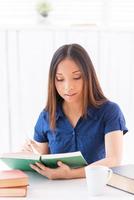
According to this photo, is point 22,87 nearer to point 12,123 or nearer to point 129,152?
point 12,123

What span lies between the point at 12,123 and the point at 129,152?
84 centimetres

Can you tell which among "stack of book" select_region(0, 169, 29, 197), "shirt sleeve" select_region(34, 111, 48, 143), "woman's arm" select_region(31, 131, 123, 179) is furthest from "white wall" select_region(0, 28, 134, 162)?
"stack of book" select_region(0, 169, 29, 197)

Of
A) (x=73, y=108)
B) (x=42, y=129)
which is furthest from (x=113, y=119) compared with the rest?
(x=42, y=129)

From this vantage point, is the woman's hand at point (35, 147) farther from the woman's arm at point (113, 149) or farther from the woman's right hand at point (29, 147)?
the woman's arm at point (113, 149)

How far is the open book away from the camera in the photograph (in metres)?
1.49

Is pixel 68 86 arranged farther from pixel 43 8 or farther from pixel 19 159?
pixel 43 8

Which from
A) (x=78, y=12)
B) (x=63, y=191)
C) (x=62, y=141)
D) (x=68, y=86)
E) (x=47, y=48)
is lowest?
(x=63, y=191)

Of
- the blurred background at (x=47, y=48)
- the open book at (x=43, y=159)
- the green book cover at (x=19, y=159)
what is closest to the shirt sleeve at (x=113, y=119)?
the open book at (x=43, y=159)

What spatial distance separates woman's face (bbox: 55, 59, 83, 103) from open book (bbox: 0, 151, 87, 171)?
1.07 feet

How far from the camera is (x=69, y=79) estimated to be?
1.75m

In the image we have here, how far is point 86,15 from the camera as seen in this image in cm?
305

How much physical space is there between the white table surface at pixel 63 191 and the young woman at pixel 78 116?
226mm

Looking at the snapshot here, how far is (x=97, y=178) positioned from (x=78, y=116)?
530 mm

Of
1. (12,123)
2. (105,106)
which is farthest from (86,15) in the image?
(105,106)
